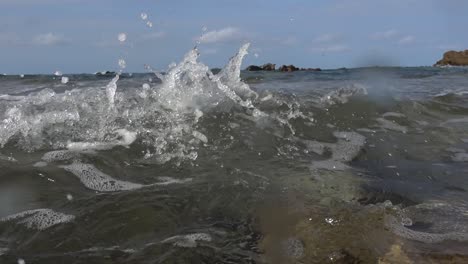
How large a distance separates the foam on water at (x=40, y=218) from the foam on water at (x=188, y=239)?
706mm

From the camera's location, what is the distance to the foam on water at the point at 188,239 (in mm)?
2482

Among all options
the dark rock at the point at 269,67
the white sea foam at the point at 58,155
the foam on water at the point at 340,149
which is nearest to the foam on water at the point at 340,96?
the foam on water at the point at 340,149

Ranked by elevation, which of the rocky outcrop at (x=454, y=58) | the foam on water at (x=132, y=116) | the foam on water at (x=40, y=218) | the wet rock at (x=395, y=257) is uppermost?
the rocky outcrop at (x=454, y=58)

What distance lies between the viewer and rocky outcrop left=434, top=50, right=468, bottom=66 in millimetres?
65150

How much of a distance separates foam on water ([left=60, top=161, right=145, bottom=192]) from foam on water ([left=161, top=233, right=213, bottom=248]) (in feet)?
3.02

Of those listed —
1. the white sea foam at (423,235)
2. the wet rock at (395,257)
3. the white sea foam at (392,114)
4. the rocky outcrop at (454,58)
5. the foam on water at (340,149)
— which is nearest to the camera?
the wet rock at (395,257)

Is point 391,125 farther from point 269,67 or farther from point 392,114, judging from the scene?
point 269,67

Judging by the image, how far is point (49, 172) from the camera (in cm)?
366

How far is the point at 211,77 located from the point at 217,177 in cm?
254

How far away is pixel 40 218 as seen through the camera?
2863 millimetres

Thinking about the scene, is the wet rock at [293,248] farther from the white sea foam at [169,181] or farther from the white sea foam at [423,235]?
the white sea foam at [169,181]

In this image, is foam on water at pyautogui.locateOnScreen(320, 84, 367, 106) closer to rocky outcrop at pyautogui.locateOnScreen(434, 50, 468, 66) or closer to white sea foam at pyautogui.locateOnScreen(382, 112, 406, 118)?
white sea foam at pyautogui.locateOnScreen(382, 112, 406, 118)

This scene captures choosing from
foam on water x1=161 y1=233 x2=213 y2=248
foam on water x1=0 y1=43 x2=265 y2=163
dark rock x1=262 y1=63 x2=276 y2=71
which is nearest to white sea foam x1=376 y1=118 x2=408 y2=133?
foam on water x1=0 y1=43 x2=265 y2=163

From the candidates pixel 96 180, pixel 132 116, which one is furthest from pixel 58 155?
pixel 132 116
